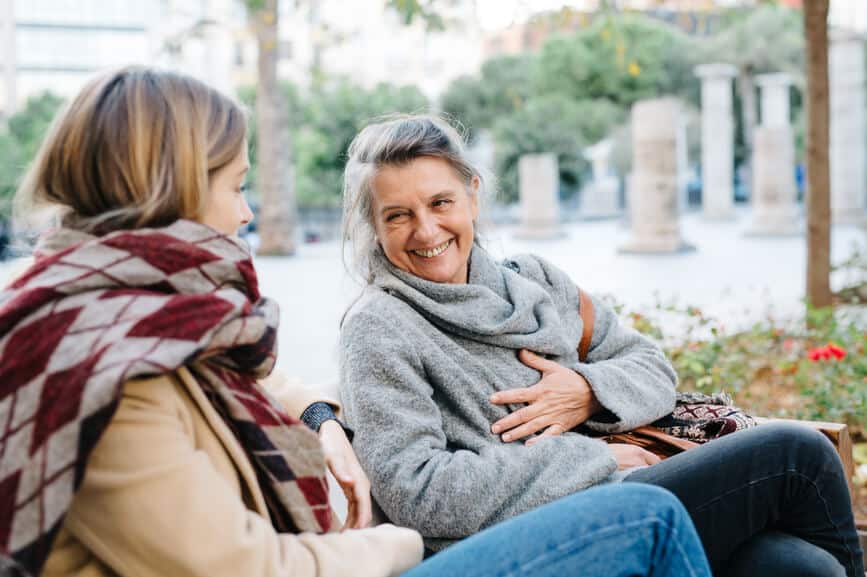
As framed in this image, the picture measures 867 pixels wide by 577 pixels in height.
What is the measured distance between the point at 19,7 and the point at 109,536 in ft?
200

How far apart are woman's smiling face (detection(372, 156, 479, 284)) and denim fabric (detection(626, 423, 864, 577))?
0.75m

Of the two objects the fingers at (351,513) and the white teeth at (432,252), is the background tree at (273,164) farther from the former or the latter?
the fingers at (351,513)

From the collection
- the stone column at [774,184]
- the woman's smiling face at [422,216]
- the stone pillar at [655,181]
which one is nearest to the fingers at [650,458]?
the woman's smiling face at [422,216]

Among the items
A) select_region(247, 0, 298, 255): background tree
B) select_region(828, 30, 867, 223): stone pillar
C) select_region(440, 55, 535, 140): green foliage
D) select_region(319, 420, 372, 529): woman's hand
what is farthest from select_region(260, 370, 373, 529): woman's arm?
select_region(440, 55, 535, 140): green foliage

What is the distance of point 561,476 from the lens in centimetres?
237

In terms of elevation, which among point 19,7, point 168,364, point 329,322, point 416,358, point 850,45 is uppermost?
point 19,7

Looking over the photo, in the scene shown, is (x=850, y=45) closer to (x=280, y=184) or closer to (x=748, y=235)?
(x=748, y=235)

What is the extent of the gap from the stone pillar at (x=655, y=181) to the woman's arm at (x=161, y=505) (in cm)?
1640

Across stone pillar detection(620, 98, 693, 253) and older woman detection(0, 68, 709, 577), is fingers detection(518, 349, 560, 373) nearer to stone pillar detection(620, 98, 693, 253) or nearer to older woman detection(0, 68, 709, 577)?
older woman detection(0, 68, 709, 577)

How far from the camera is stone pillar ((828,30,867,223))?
847 inches

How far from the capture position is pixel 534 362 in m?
2.65

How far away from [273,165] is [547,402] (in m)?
15.1

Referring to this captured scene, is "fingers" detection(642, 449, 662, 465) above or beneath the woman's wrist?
beneath

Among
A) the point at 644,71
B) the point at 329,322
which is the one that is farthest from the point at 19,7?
the point at 329,322
